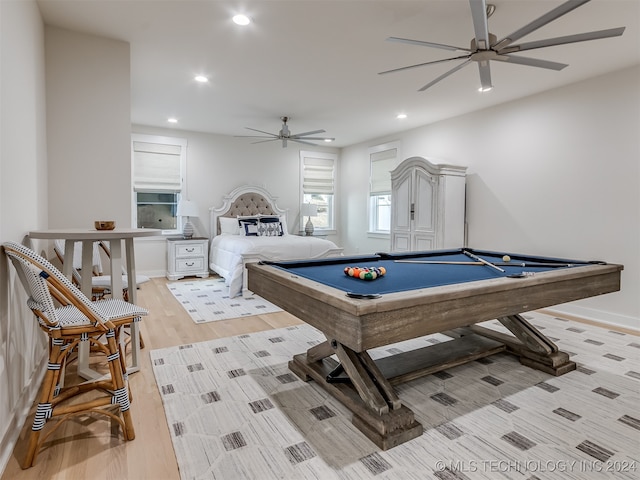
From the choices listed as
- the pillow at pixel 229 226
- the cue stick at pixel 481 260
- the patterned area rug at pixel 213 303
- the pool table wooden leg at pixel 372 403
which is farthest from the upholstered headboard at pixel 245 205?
the pool table wooden leg at pixel 372 403

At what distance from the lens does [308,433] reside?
1.87 meters

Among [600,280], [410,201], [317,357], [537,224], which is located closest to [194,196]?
[410,201]

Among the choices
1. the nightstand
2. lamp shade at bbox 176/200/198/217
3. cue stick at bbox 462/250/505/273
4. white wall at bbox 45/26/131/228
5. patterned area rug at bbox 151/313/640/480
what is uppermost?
white wall at bbox 45/26/131/228

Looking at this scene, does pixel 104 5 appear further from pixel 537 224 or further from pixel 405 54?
pixel 537 224

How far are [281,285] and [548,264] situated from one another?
2.02 metres

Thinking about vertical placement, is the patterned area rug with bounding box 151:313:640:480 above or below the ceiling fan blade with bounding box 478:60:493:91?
below

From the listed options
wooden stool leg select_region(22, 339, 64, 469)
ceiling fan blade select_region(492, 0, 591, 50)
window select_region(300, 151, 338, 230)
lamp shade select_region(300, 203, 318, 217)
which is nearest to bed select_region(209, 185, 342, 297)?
lamp shade select_region(300, 203, 318, 217)

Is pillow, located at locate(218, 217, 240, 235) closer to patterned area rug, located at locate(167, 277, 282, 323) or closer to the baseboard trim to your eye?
patterned area rug, located at locate(167, 277, 282, 323)

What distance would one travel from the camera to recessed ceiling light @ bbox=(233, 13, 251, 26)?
273cm

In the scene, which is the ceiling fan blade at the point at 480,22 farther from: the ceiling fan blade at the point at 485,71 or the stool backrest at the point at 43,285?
the stool backrest at the point at 43,285

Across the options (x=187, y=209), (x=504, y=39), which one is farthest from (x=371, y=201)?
(x=504, y=39)

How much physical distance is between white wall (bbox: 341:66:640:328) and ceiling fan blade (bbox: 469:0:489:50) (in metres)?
2.48

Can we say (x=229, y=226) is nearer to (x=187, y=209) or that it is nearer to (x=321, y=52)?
(x=187, y=209)

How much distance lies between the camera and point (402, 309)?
5.09 feet
